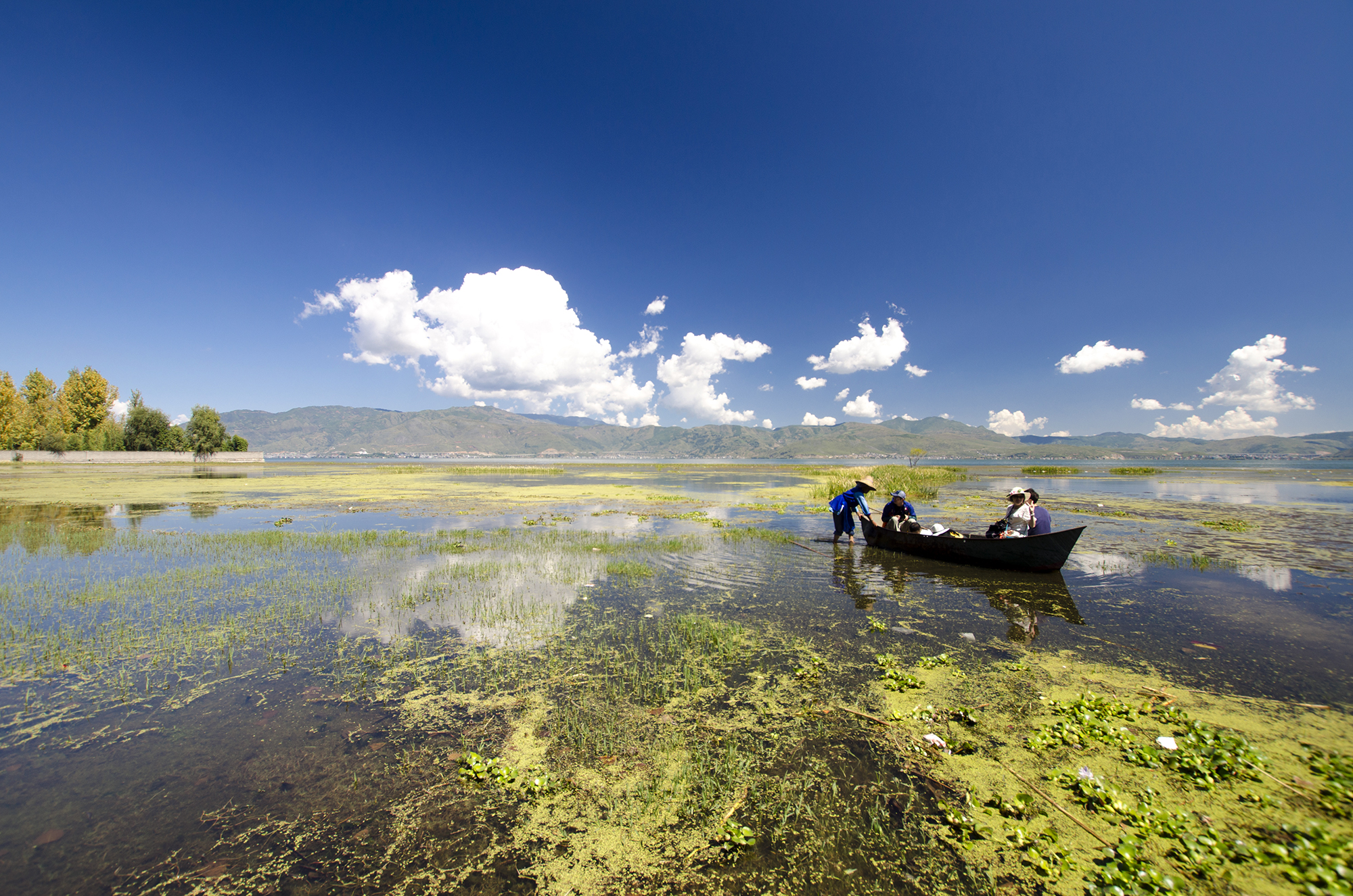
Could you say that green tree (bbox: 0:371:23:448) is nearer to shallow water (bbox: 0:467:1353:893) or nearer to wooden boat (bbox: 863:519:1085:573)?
shallow water (bbox: 0:467:1353:893)

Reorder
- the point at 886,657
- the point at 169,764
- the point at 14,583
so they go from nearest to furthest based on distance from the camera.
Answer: the point at 169,764 → the point at 886,657 → the point at 14,583

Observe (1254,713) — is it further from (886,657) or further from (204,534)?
(204,534)

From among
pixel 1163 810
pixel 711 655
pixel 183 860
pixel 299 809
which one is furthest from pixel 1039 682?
pixel 183 860

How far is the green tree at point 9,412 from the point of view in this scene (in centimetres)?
7338

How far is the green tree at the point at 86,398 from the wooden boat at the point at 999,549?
127m

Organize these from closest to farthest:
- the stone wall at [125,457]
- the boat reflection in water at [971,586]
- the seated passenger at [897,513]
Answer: the boat reflection in water at [971,586]
the seated passenger at [897,513]
the stone wall at [125,457]

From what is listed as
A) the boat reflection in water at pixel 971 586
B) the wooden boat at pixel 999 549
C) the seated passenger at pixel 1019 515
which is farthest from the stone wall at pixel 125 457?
the seated passenger at pixel 1019 515

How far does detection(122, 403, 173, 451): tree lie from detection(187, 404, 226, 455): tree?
14.7 ft

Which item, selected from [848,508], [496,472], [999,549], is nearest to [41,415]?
[496,472]

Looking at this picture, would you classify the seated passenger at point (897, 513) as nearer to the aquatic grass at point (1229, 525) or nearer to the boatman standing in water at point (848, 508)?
the boatman standing in water at point (848, 508)

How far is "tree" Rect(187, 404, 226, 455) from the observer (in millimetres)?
89250

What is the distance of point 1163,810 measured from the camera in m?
4.51

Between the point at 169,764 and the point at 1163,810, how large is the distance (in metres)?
10.6

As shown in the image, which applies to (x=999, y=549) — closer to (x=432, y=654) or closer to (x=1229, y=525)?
(x=432, y=654)
